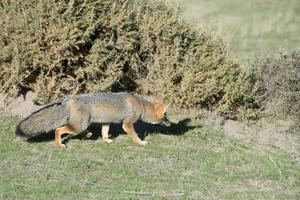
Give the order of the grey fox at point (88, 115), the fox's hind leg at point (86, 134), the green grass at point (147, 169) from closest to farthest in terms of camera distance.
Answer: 1. the green grass at point (147, 169)
2. the grey fox at point (88, 115)
3. the fox's hind leg at point (86, 134)

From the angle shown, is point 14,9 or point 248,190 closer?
point 248,190

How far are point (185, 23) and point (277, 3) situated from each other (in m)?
15.1

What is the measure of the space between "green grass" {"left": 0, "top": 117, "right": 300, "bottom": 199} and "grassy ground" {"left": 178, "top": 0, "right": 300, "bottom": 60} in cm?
876

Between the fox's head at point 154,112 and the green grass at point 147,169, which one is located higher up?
the fox's head at point 154,112

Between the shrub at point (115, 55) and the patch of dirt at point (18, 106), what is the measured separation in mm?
149

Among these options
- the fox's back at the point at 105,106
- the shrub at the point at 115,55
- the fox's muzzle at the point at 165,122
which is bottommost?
the fox's muzzle at the point at 165,122

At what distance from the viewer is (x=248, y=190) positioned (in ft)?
32.2

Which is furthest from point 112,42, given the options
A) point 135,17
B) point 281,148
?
point 281,148

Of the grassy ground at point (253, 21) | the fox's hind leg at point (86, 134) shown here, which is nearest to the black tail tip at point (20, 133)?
the fox's hind leg at point (86, 134)

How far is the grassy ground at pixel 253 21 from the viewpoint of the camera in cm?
2155

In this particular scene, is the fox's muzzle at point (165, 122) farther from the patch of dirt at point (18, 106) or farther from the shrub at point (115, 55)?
the patch of dirt at point (18, 106)

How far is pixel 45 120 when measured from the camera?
1086 cm

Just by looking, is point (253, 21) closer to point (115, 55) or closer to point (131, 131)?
point (115, 55)

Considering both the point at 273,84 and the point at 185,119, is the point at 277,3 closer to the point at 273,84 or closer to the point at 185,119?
the point at 273,84
